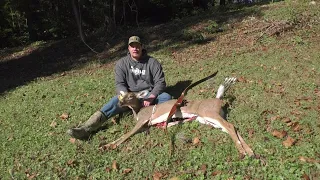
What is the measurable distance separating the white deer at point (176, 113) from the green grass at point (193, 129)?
11cm

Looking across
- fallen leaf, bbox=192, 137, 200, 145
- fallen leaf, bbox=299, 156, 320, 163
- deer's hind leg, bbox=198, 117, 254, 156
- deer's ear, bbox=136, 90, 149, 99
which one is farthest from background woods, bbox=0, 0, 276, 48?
fallen leaf, bbox=299, 156, 320, 163

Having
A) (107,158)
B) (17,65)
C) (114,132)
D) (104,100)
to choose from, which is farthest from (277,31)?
(17,65)

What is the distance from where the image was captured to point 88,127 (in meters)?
5.29

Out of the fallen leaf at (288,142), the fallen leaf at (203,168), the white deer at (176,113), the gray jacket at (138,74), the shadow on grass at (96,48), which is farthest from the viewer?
the shadow on grass at (96,48)

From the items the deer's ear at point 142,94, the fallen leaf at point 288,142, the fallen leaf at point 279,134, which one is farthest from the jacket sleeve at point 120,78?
the fallen leaf at point 288,142

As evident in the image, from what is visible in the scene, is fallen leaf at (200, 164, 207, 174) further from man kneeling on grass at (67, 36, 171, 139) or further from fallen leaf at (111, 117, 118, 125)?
fallen leaf at (111, 117, 118, 125)

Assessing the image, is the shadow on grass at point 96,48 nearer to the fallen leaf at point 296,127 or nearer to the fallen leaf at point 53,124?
the fallen leaf at point 53,124

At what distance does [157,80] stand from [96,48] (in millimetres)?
7328

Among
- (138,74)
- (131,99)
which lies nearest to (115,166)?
(131,99)

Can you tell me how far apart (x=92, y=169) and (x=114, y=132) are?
37.9 inches

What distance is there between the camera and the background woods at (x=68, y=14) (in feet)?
56.5

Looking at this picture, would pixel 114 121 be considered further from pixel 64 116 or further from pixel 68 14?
pixel 68 14

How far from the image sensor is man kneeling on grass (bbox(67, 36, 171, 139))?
558 centimetres

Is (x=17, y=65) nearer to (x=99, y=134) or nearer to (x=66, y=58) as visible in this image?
(x=66, y=58)
